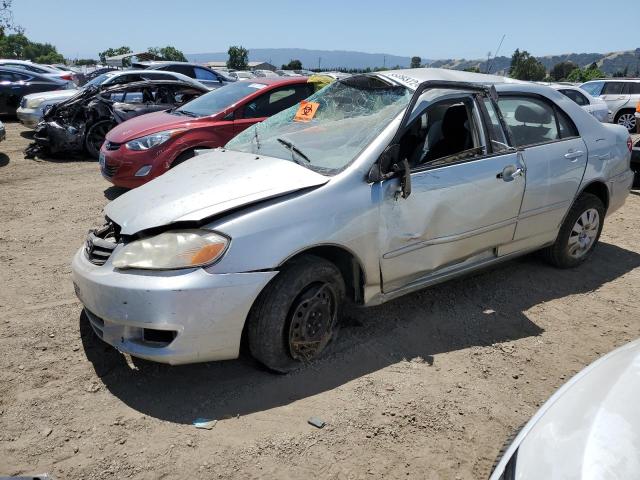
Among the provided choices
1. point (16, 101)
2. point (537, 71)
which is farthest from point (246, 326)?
point (537, 71)

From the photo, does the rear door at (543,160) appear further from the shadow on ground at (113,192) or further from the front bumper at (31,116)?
the front bumper at (31,116)

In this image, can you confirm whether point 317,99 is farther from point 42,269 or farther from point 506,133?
point 42,269

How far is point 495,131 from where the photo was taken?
12.2 ft

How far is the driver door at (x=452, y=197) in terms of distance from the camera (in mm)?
3215

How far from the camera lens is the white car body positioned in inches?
62.6

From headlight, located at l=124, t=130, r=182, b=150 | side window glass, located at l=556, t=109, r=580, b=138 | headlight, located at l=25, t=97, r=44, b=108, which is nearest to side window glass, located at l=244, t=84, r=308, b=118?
headlight, located at l=124, t=130, r=182, b=150

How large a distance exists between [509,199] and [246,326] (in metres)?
2.14

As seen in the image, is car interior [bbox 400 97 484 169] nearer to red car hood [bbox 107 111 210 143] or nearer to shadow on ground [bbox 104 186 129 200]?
red car hood [bbox 107 111 210 143]

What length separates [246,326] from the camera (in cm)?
283

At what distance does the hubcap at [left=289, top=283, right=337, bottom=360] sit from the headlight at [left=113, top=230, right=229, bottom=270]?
0.58 metres

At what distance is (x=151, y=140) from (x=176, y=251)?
3.98m

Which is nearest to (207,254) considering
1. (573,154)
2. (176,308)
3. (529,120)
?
(176,308)

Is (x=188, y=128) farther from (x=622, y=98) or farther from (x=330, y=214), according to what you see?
(x=622, y=98)

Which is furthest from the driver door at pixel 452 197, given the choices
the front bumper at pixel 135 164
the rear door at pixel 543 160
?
the front bumper at pixel 135 164
